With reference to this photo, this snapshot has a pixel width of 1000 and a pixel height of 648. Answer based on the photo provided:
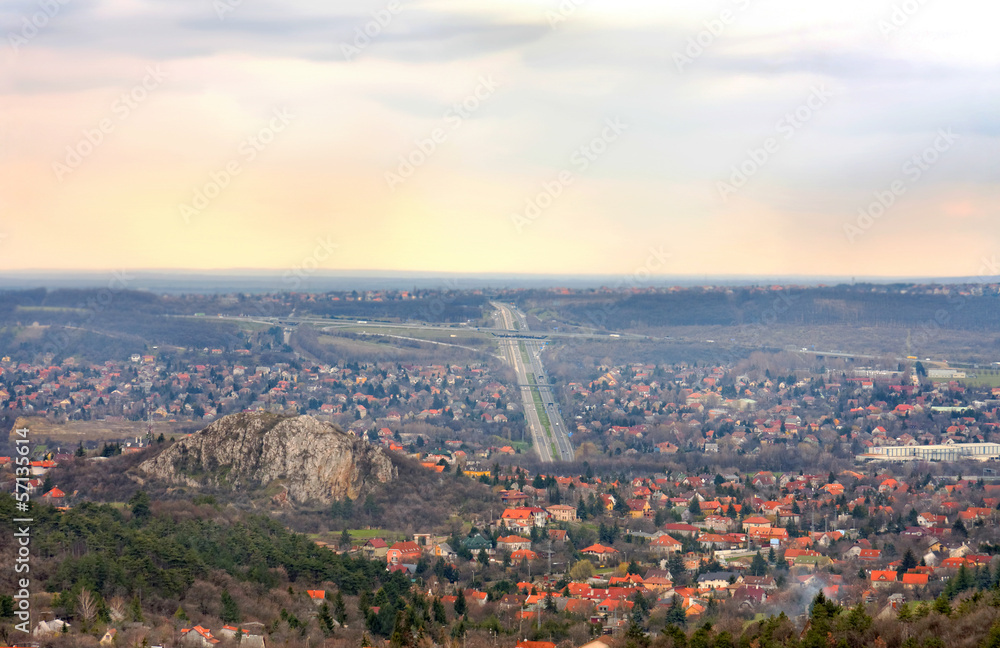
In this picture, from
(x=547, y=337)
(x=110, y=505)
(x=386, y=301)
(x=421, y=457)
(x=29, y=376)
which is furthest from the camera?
(x=386, y=301)

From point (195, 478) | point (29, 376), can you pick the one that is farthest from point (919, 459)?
point (29, 376)

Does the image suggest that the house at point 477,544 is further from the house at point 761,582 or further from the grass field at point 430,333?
the grass field at point 430,333

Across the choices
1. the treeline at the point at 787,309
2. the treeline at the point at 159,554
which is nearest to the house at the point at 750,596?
the treeline at the point at 159,554

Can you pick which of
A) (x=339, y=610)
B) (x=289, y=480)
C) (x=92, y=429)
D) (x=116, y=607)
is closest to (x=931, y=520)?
(x=289, y=480)

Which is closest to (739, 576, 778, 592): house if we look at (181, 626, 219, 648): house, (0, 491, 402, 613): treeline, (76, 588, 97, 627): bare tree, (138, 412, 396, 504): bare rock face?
(0, 491, 402, 613): treeline

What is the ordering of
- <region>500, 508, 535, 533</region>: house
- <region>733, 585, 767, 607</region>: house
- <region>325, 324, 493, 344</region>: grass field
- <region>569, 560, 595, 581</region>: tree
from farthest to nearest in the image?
<region>325, 324, 493, 344</region>: grass field, <region>500, 508, 535, 533</region>: house, <region>569, 560, 595, 581</region>: tree, <region>733, 585, 767, 607</region>: house

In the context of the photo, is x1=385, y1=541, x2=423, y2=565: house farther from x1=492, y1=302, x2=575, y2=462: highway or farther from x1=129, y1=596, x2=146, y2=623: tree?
x1=492, y1=302, x2=575, y2=462: highway

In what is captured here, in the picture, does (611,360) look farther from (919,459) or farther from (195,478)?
(195,478)
